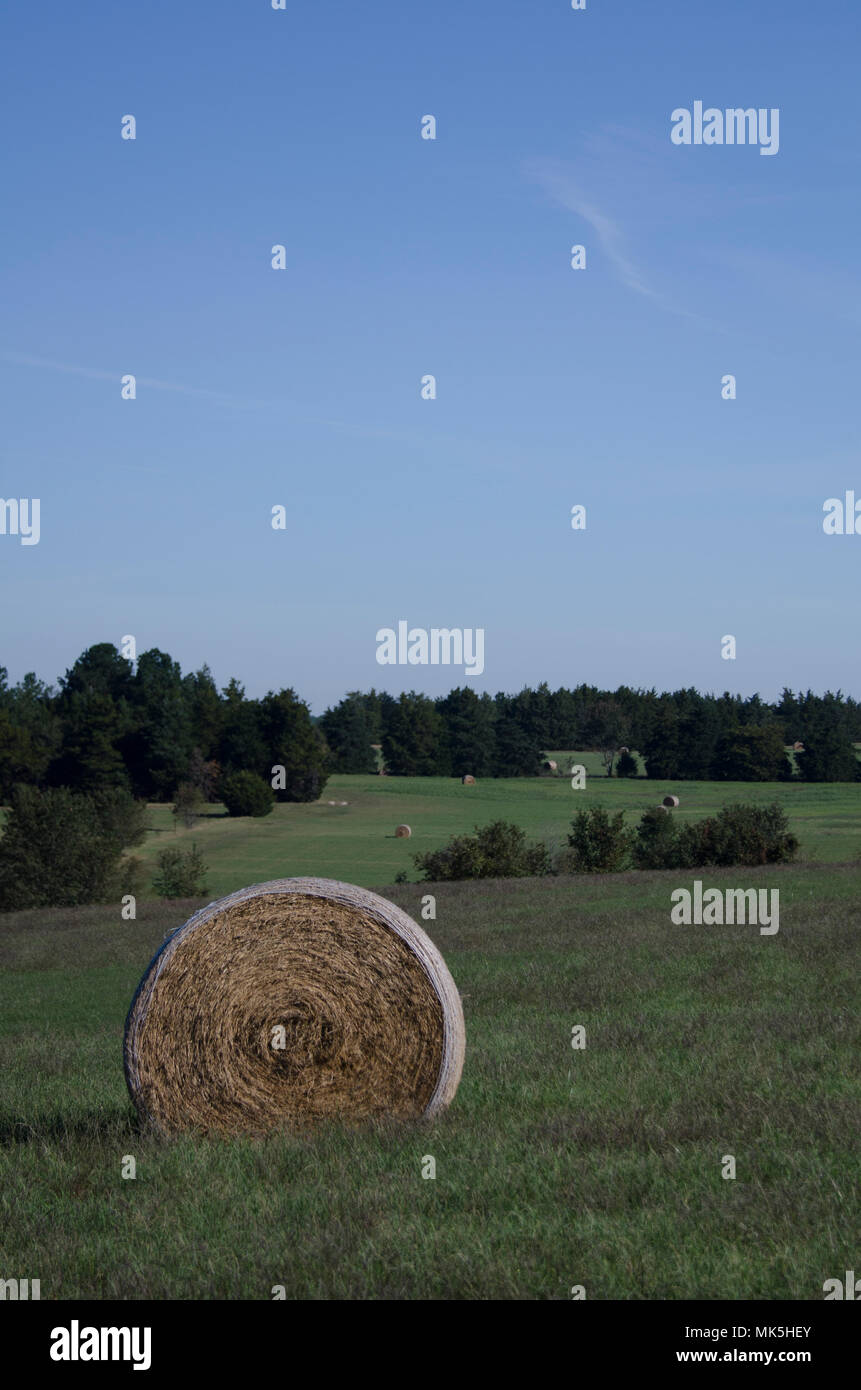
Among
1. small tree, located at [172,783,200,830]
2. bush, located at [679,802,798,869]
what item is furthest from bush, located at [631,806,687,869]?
small tree, located at [172,783,200,830]

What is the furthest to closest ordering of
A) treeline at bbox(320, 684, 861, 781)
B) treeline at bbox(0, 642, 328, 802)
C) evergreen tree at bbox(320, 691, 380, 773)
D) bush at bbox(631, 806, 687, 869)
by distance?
1. evergreen tree at bbox(320, 691, 380, 773)
2. treeline at bbox(320, 684, 861, 781)
3. treeline at bbox(0, 642, 328, 802)
4. bush at bbox(631, 806, 687, 869)

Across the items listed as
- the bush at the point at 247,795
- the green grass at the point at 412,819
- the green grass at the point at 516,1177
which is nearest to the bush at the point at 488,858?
the green grass at the point at 412,819

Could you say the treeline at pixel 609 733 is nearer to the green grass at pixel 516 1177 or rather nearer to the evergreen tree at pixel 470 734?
the evergreen tree at pixel 470 734

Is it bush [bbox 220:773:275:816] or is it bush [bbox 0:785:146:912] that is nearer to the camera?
bush [bbox 0:785:146:912]

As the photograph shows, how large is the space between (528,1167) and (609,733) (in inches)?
3924

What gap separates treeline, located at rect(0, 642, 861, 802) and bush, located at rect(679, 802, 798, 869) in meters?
47.7

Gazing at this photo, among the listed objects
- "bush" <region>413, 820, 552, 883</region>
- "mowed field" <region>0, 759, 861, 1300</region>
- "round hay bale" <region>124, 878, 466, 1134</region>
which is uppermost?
"round hay bale" <region>124, 878, 466, 1134</region>

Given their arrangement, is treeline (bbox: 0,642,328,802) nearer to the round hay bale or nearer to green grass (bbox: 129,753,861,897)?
green grass (bbox: 129,753,861,897)

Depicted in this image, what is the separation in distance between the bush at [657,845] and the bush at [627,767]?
4649 centimetres

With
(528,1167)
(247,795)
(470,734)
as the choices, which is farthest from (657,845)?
(470,734)

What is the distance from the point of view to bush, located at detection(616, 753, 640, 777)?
335 feet

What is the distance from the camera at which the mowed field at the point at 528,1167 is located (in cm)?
575

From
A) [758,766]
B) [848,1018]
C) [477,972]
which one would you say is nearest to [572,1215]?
[848,1018]

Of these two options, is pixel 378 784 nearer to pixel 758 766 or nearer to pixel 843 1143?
pixel 758 766
